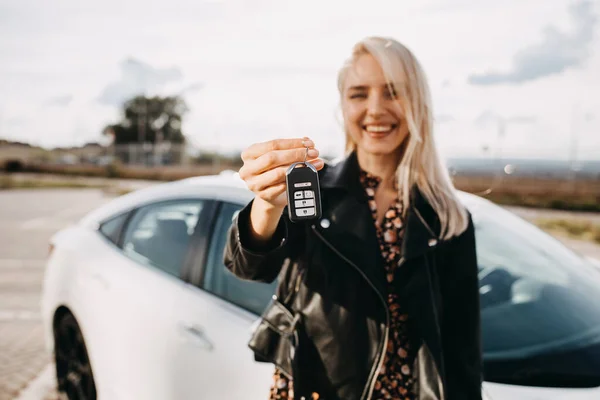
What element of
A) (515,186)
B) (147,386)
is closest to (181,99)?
(515,186)

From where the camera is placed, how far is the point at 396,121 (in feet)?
5.32

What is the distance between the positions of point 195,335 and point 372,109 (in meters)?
1.14

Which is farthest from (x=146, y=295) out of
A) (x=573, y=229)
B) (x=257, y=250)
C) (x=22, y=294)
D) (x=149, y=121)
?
(x=149, y=121)

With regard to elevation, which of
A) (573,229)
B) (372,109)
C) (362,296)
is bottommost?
(573,229)

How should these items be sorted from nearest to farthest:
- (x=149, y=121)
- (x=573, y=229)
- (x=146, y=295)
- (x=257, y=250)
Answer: (x=257, y=250) → (x=146, y=295) → (x=573, y=229) → (x=149, y=121)

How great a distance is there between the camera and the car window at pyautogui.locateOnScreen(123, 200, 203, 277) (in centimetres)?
247

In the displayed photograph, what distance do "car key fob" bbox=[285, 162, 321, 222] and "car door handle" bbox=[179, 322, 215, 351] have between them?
3.24 feet

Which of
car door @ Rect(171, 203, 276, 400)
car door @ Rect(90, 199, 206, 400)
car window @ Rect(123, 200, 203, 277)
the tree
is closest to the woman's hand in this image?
car door @ Rect(171, 203, 276, 400)

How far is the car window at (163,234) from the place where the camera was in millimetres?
2469

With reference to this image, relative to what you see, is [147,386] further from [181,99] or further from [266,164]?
[181,99]

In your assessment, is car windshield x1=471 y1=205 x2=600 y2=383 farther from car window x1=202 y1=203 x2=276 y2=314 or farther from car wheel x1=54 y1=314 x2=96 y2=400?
car wheel x1=54 y1=314 x2=96 y2=400

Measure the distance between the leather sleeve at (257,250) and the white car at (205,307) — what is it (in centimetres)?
53

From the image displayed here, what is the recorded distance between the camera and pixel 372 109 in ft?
5.23

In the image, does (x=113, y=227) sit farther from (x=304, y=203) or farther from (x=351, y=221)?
(x=304, y=203)
